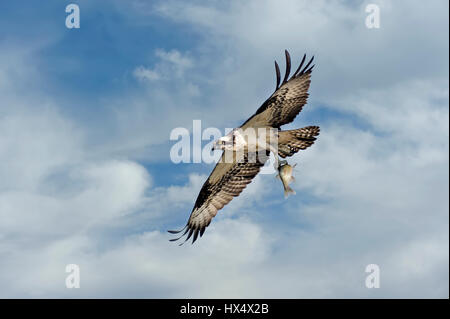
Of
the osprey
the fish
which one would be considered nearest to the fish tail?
the fish

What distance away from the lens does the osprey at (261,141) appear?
36.2 feet

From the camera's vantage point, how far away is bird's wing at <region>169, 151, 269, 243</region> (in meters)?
11.9

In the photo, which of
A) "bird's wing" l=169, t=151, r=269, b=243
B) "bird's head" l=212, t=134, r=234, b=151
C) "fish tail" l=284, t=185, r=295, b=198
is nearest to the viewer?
"fish tail" l=284, t=185, r=295, b=198

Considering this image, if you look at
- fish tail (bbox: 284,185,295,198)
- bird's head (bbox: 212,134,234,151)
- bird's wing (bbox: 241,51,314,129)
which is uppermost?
bird's wing (bbox: 241,51,314,129)

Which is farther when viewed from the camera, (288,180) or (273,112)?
(273,112)

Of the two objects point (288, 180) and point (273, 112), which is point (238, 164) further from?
point (288, 180)

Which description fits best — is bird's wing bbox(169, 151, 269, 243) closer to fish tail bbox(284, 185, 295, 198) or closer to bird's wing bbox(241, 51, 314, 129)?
bird's wing bbox(241, 51, 314, 129)

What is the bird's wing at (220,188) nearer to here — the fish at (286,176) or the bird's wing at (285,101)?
the bird's wing at (285,101)

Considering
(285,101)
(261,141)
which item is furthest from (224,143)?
(285,101)

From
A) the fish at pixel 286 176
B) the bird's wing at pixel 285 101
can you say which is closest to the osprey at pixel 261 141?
the bird's wing at pixel 285 101
